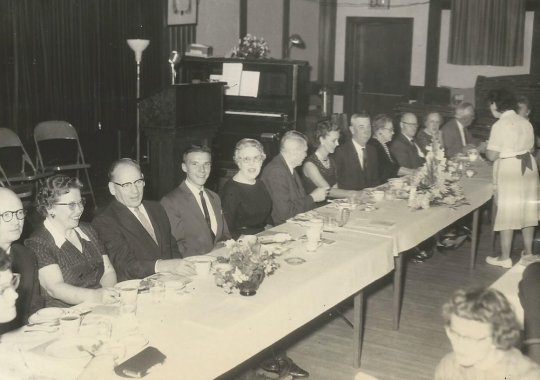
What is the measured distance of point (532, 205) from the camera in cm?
546

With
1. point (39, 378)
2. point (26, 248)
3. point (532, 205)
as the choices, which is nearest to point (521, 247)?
point (532, 205)

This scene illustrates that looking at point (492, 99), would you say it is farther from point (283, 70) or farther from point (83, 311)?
point (83, 311)

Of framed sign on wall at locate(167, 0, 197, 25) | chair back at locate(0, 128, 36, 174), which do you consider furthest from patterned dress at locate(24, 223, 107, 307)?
framed sign on wall at locate(167, 0, 197, 25)

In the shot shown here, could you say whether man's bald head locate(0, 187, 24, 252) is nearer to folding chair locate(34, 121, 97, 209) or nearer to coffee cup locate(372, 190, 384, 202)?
coffee cup locate(372, 190, 384, 202)

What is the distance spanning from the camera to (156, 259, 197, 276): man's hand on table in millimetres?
2973

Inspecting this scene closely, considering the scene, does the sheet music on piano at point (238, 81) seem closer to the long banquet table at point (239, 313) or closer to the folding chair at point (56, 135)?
the folding chair at point (56, 135)

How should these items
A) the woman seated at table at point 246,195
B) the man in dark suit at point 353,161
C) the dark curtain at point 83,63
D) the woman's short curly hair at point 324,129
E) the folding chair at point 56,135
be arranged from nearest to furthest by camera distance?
the woman seated at table at point 246,195
the woman's short curly hair at point 324,129
the man in dark suit at point 353,161
the dark curtain at point 83,63
the folding chair at point 56,135

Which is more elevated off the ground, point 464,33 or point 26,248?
point 464,33

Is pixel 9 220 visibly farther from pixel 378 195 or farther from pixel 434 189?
pixel 434 189

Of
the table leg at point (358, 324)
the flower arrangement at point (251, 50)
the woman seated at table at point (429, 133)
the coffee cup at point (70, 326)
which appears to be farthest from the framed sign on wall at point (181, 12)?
the coffee cup at point (70, 326)

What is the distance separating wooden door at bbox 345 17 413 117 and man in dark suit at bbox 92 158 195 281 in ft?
27.6

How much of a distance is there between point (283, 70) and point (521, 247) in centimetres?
347

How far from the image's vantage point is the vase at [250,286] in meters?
2.71

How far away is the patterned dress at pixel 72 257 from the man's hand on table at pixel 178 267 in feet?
1.12
